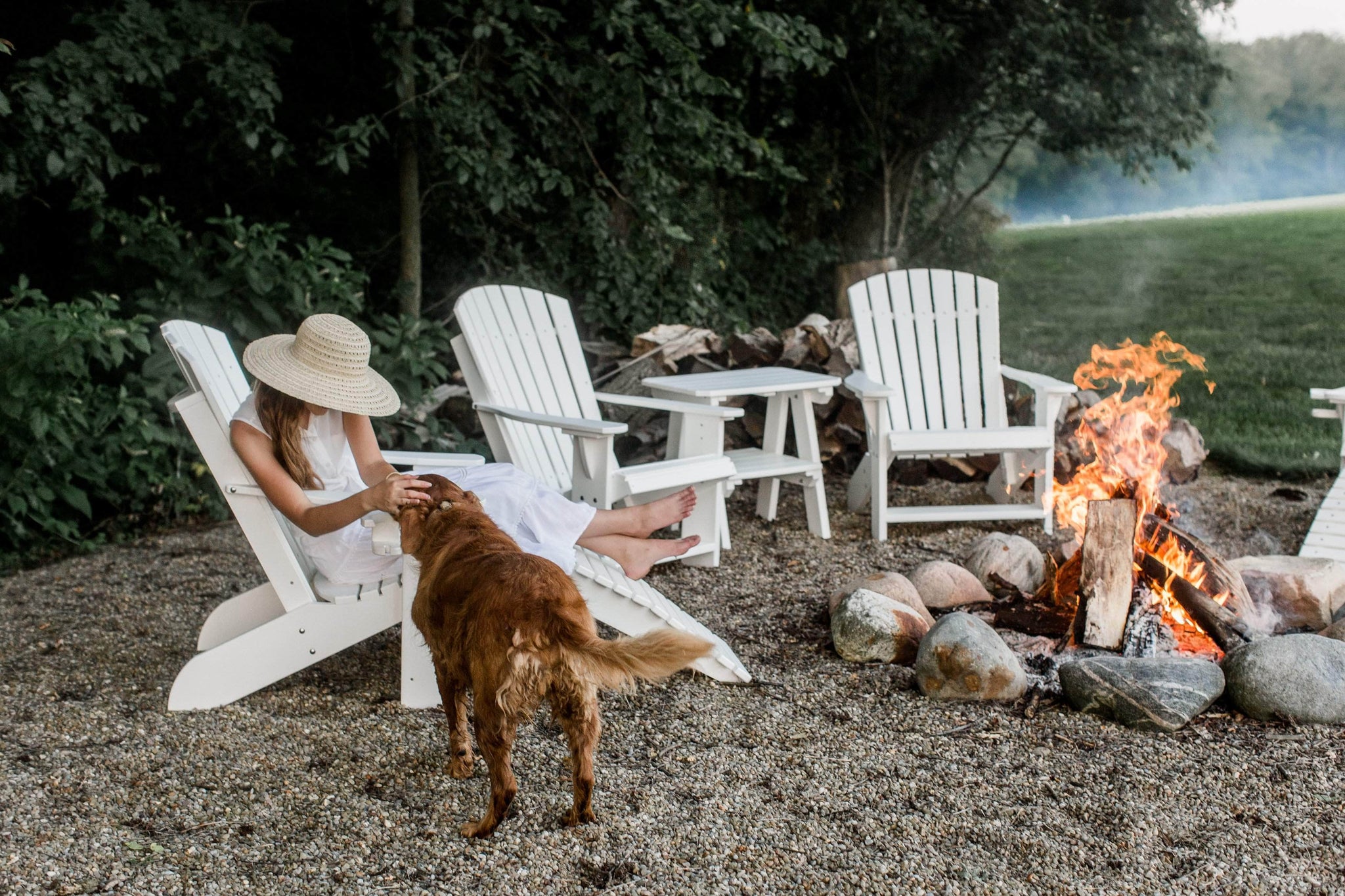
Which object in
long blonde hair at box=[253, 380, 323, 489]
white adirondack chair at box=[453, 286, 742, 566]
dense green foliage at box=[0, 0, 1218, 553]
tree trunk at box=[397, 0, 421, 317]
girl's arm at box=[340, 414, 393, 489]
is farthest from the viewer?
tree trunk at box=[397, 0, 421, 317]

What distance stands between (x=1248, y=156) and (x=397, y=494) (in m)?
7.52

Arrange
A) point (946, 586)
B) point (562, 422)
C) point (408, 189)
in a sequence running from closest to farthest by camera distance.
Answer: point (946, 586)
point (562, 422)
point (408, 189)

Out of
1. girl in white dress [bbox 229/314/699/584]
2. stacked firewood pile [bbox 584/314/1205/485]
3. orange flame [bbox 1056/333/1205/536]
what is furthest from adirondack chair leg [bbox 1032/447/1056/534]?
girl in white dress [bbox 229/314/699/584]

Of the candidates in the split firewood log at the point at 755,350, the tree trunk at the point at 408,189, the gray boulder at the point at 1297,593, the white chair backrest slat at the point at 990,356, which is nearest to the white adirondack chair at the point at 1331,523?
the gray boulder at the point at 1297,593

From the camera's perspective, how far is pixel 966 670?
9.03 feet

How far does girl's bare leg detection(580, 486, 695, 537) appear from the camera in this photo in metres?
3.01

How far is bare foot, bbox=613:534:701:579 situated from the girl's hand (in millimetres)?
826

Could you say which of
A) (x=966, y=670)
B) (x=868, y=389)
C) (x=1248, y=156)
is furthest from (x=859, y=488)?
(x=1248, y=156)

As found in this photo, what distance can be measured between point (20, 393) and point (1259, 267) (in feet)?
25.2

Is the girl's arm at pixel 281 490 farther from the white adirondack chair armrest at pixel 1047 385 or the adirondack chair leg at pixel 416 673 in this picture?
the white adirondack chair armrest at pixel 1047 385

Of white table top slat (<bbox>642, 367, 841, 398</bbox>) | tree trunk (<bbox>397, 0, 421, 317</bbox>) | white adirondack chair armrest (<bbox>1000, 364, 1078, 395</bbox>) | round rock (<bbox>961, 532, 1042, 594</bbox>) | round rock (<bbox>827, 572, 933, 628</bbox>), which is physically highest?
tree trunk (<bbox>397, 0, 421, 317</bbox>)

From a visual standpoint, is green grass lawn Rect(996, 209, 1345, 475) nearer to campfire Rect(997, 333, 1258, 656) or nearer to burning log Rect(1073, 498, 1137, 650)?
campfire Rect(997, 333, 1258, 656)

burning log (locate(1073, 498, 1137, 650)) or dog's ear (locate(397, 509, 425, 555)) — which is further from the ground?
dog's ear (locate(397, 509, 425, 555))

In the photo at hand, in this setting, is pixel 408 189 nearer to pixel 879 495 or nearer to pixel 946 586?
pixel 879 495
